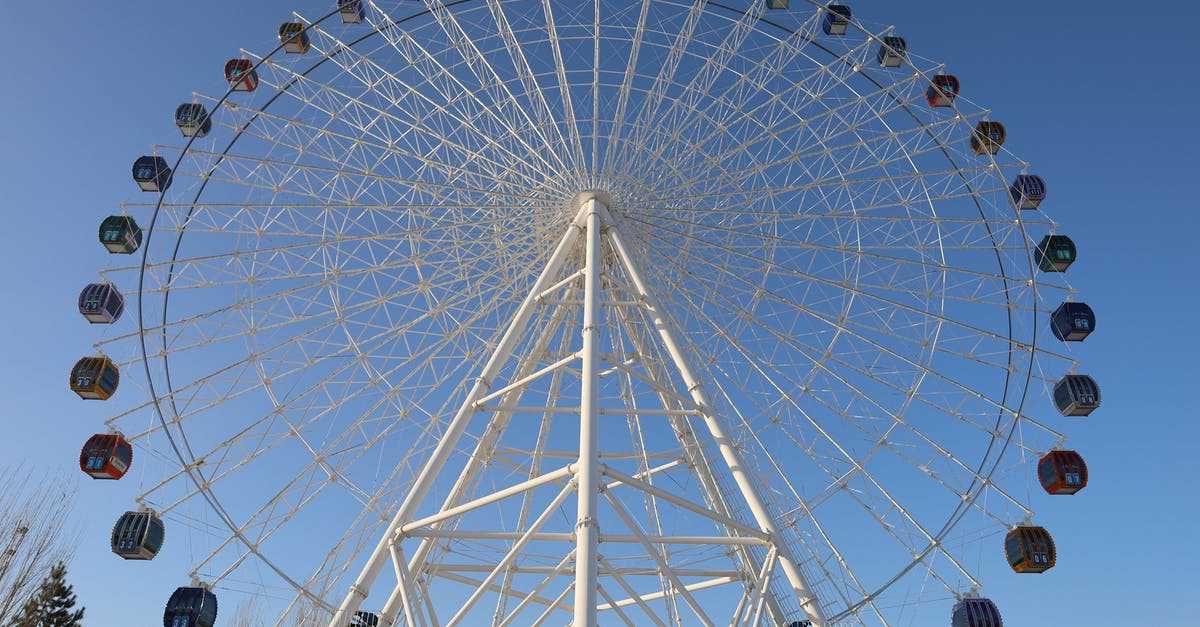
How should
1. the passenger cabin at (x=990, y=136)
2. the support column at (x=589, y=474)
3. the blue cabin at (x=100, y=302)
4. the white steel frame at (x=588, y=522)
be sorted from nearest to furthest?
1. the support column at (x=589, y=474)
2. the white steel frame at (x=588, y=522)
3. the blue cabin at (x=100, y=302)
4. the passenger cabin at (x=990, y=136)

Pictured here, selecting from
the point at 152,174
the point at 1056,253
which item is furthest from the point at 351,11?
the point at 1056,253

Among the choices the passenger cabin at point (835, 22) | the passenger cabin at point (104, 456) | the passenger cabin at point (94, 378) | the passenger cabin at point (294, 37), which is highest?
the passenger cabin at point (835, 22)

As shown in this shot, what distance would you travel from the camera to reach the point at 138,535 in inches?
870

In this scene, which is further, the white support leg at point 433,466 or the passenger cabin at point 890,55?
the passenger cabin at point 890,55

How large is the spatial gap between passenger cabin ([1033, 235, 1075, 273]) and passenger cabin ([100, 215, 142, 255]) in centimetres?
2592

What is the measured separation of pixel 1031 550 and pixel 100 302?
82.8 ft

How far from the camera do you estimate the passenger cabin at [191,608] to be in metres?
20.8

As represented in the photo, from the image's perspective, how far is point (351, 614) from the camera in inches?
670

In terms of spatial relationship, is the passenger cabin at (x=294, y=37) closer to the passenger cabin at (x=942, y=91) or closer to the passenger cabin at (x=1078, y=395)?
the passenger cabin at (x=942, y=91)

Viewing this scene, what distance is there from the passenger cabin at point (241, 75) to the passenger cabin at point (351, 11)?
3266 millimetres

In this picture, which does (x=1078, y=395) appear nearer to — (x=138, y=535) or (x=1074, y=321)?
(x=1074, y=321)

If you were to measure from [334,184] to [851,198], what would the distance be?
13.8 meters

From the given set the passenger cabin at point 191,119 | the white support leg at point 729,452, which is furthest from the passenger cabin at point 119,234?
the white support leg at point 729,452

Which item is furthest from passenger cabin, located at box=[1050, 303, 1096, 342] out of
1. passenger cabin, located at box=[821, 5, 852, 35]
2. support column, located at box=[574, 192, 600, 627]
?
support column, located at box=[574, 192, 600, 627]
